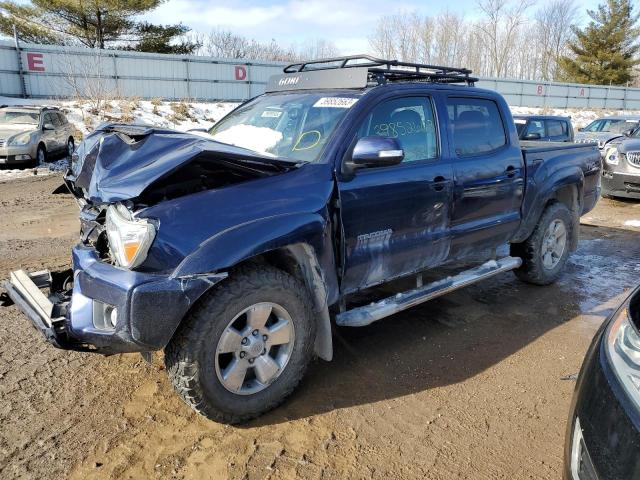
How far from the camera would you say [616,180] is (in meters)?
10.1

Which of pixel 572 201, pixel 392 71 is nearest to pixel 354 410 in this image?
pixel 392 71

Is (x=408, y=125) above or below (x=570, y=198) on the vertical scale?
above

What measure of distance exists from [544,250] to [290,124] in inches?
124

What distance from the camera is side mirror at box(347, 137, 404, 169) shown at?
307 cm

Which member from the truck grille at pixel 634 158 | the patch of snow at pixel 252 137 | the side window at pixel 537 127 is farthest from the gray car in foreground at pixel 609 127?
the patch of snow at pixel 252 137

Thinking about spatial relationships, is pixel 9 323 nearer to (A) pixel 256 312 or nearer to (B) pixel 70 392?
(B) pixel 70 392

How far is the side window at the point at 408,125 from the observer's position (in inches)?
139

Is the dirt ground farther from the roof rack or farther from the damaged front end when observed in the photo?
the roof rack

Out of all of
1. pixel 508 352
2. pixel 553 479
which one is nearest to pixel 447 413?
pixel 553 479

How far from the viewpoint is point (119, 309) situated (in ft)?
8.04

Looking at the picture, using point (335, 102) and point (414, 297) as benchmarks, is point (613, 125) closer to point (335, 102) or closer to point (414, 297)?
point (414, 297)

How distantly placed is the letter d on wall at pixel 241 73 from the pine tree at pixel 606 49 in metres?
36.2

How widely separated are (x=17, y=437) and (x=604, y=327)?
2.98m

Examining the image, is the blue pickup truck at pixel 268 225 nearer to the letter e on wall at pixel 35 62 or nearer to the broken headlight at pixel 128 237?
the broken headlight at pixel 128 237
